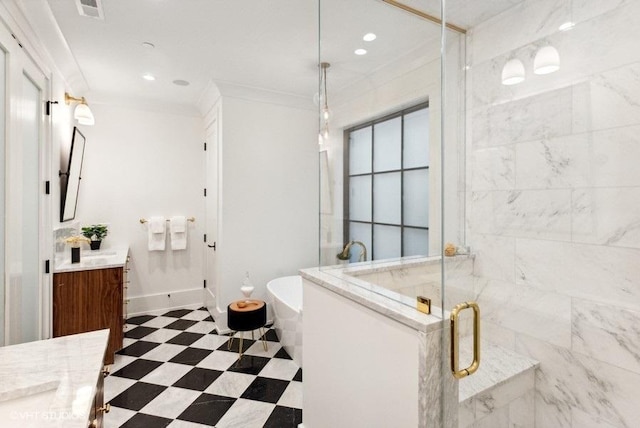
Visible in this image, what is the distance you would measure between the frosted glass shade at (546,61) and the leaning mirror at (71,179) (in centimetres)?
361

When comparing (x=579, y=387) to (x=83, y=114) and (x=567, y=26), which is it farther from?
(x=83, y=114)

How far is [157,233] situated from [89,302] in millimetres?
1432

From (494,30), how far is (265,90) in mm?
2179

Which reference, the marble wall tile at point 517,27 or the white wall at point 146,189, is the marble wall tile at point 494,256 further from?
the white wall at point 146,189

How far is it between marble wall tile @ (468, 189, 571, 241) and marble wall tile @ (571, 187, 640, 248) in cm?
5

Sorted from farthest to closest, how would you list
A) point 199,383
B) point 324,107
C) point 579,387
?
point 199,383
point 324,107
point 579,387

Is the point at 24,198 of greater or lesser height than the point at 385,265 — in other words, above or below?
above

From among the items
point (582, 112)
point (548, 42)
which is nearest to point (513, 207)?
point (582, 112)

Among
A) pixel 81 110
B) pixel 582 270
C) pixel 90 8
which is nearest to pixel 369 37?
pixel 90 8

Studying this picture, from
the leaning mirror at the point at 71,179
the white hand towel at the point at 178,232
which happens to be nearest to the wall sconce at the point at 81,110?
the leaning mirror at the point at 71,179

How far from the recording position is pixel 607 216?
5.37 ft

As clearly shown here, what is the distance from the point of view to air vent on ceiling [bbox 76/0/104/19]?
188 centimetres

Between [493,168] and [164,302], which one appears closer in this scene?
[493,168]

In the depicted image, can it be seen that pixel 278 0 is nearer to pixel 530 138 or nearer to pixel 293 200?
pixel 530 138
